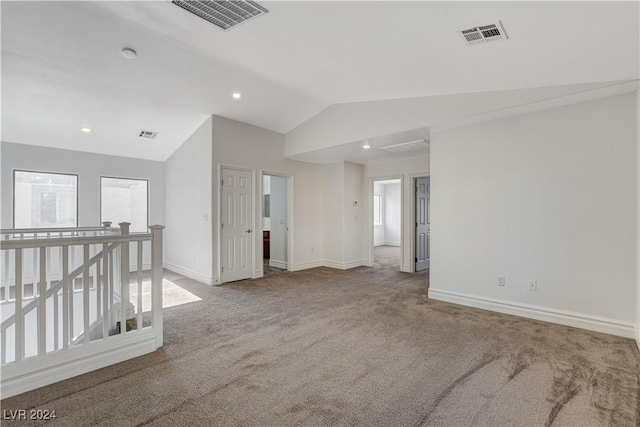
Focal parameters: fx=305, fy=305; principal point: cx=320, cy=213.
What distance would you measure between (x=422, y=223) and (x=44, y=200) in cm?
710

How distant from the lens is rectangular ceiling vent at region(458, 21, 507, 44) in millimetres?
2295

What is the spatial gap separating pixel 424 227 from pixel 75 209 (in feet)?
22.4

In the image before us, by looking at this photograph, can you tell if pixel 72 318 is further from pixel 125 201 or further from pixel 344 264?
pixel 344 264

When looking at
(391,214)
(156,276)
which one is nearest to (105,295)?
(156,276)

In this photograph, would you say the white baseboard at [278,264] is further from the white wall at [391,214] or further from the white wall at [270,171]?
the white wall at [391,214]

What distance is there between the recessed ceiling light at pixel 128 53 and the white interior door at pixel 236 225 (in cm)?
213

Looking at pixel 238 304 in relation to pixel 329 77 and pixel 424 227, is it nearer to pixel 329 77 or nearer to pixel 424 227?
pixel 329 77

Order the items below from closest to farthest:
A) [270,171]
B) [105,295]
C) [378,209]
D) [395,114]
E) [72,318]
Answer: [105,295] < [72,318] < [395,114] < [270,171] < [378,209]

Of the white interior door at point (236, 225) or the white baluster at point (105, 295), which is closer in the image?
the white baluster at point (105, 295)

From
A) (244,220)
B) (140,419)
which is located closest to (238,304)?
(244,220)

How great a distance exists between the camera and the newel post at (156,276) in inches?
106

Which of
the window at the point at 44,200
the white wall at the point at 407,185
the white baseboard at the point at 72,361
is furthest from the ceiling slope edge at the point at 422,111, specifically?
the window at the point at 44,200

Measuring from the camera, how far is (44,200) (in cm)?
541

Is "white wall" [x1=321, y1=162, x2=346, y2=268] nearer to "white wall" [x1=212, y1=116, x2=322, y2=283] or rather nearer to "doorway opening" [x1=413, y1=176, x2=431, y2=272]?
"white wall" [x1=212, y1=116, x2=322, y2=283]
